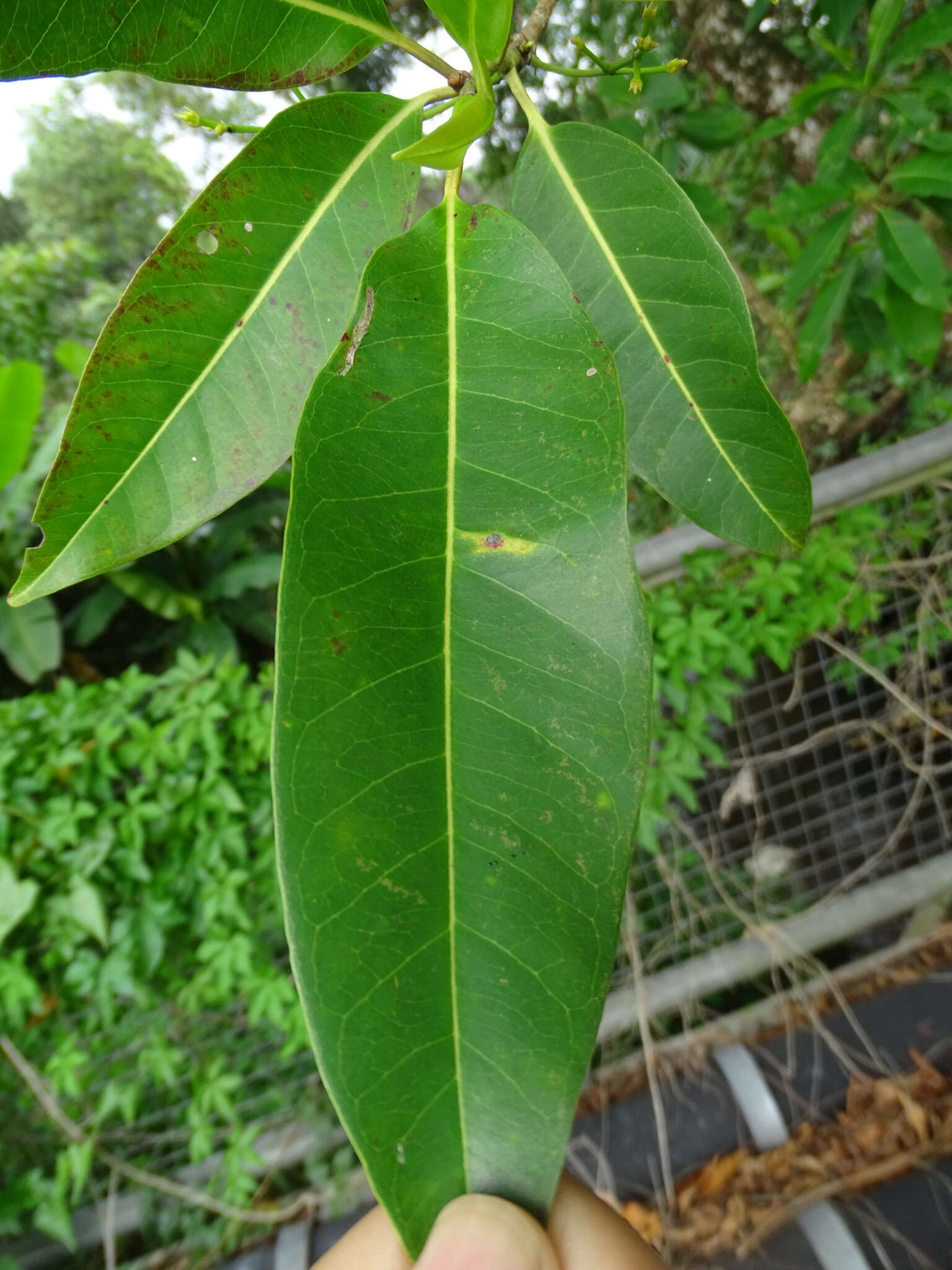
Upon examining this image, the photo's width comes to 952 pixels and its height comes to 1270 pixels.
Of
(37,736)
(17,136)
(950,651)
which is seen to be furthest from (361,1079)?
(17,136)

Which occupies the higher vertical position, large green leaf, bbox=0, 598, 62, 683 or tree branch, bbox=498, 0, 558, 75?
tree branch, bbox=498, 0, 558, 75

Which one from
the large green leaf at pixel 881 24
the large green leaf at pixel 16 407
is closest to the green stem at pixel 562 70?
the large green leaf at pixel 881 24

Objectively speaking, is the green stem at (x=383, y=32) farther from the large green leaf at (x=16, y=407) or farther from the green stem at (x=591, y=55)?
the large green leaf at (x=16, y=407)

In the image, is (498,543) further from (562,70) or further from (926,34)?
(926,34)

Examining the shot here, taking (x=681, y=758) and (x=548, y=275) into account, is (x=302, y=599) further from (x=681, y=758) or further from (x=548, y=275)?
(x=681, y=758)

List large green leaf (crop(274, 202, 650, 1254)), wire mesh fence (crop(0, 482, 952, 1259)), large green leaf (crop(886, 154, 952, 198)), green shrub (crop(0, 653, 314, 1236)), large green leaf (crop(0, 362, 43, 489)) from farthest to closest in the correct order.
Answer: large green leaf (crop(0, 362, 43, 489)), wire mesh fence (crop(0, 482, 952, 1259)), green shrub (crop(0, 653, 314, 1236)), large green leaf (crop(886, 154, 952, 198)), large green leaf (crop(274, 202, 650, 1254))

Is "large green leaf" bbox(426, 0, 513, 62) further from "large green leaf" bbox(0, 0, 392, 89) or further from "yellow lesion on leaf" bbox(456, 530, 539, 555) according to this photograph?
"yellow lesion on leaf" bbox(456, 530, 539, 555)

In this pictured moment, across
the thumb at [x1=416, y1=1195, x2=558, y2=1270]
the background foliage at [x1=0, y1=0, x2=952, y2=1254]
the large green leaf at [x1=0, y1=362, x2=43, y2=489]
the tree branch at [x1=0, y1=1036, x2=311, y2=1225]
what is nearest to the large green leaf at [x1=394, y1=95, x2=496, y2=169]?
the thumb at [x1=416, y1=1195, x2=558, y2=1270]
